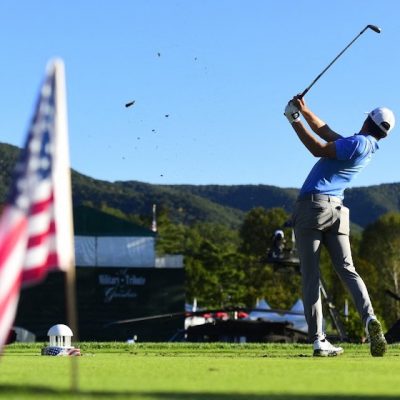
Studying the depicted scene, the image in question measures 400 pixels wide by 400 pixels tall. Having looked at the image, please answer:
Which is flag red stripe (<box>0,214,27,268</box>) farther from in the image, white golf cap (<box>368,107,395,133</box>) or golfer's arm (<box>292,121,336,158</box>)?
white golf cap (<box>368,107,395,133</box>)

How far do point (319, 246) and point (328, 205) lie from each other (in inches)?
13.0

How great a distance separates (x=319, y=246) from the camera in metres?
8.20

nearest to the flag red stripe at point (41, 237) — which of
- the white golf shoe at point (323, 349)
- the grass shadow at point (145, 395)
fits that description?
the grass shadow at point (145, 395)

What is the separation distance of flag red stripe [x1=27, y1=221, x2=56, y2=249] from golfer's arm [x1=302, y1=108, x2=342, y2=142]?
15.3ft

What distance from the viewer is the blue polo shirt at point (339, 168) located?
26.6ft

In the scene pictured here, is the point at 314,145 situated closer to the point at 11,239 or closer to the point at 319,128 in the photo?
the point at 319,128

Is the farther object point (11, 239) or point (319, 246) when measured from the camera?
point (319, 246)

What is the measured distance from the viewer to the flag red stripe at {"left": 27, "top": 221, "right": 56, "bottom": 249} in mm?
3895

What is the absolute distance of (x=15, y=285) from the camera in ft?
12.4

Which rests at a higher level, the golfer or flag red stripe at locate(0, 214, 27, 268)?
the golfer

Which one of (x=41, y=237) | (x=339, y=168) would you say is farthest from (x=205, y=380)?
(x=339, y=168)

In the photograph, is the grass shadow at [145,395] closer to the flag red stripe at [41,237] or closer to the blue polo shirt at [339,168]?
the flag red stripe at [41,237]

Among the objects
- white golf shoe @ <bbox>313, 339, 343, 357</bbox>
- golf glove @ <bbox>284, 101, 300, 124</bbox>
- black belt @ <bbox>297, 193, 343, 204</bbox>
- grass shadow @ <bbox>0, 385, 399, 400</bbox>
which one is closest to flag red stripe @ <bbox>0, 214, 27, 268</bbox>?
grass shadow @ <bbox>0, 385, 399, 400</bbox>

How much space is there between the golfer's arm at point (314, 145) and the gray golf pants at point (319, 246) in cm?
32
